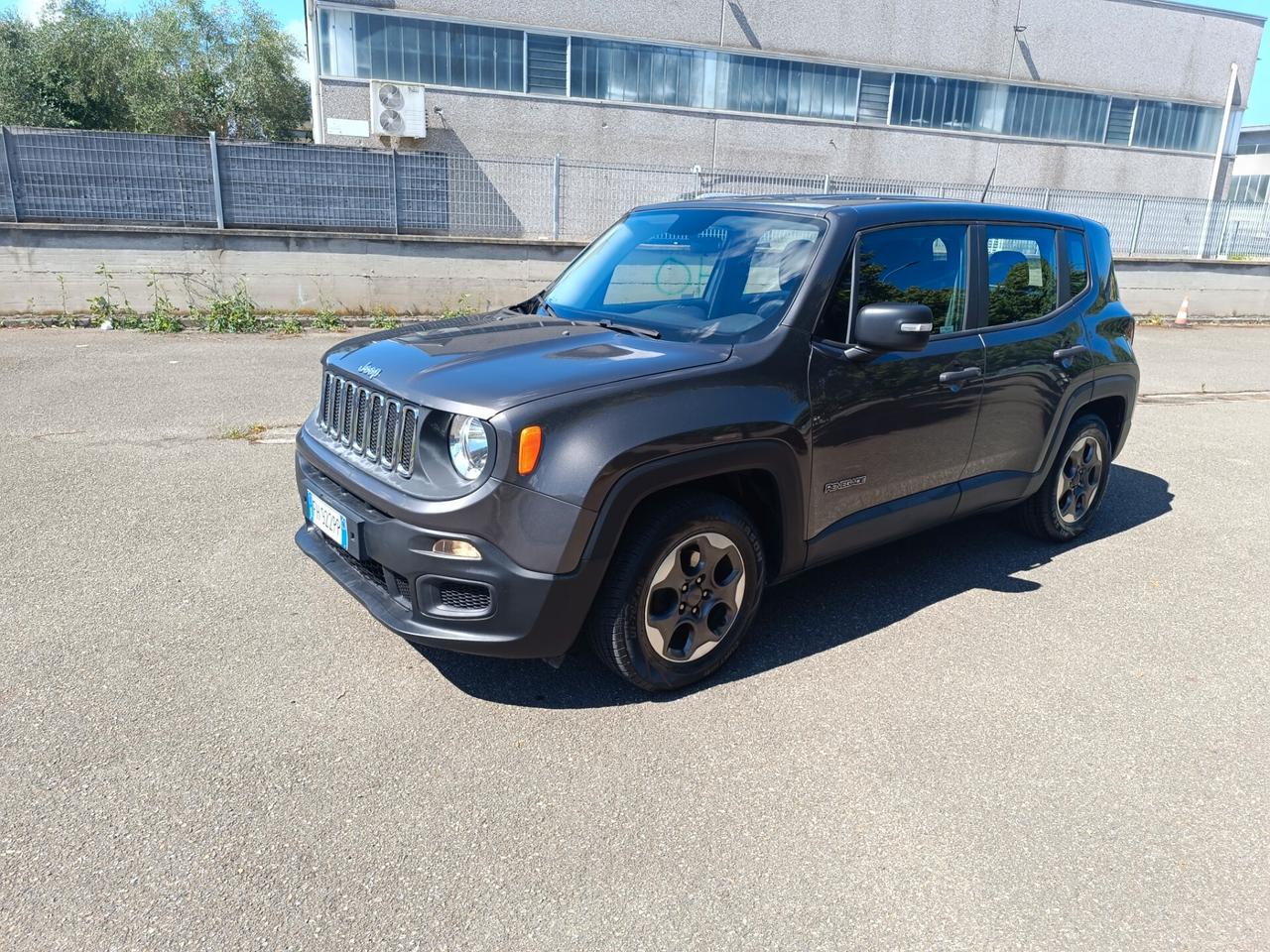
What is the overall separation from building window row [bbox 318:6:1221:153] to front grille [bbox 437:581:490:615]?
2395 centimetres

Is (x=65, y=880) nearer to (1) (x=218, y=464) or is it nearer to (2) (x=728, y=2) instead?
(1) (x=218, y=464)

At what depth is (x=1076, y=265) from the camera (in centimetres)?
483

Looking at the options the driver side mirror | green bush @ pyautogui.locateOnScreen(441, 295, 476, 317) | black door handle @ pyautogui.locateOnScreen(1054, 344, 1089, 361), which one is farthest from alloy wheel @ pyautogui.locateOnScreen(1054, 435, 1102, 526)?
green bush @ pyautogui.locateOnScreen(441, 295, 476, 317)

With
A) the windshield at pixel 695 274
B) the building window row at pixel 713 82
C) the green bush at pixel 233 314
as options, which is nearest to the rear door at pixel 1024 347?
the windshield at pixel 695 274

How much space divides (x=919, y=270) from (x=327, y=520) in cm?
266

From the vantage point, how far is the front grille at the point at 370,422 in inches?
121

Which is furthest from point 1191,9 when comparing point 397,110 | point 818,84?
point 397,110

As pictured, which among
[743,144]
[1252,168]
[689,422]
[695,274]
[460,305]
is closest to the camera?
[689,422]

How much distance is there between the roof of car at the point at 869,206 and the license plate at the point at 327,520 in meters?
2.16

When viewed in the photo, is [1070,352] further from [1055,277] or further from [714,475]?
[714,475]

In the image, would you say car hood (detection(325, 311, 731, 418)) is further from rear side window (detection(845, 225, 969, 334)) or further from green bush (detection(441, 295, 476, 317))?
green bush (detection(441, 295, 476, 317))

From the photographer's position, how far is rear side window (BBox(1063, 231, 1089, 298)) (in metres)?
4.77

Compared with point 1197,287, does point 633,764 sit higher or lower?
lower

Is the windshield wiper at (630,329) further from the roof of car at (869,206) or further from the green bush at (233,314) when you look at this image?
the green bush at (233,314)
